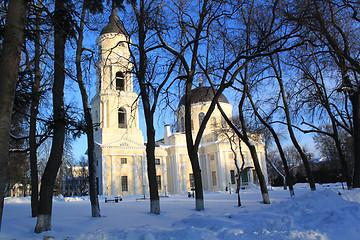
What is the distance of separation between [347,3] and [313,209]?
25.3 feet

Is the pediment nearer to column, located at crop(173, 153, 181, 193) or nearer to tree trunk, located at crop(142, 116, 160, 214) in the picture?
column, located at crop(173, 153, 181, 193)

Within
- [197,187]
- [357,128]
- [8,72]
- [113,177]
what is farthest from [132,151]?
[8,72]

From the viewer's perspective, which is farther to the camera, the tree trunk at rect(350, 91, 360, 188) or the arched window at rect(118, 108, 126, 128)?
the arched window at rect(118, 108, 126, 128)

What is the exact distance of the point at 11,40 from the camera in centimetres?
586

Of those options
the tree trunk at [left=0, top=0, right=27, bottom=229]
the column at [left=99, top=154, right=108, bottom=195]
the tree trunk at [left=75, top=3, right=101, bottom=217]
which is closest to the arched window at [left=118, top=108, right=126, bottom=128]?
the column at [left=99, top=154, right=108, bottom=195]

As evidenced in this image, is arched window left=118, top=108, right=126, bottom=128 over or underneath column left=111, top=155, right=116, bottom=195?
over

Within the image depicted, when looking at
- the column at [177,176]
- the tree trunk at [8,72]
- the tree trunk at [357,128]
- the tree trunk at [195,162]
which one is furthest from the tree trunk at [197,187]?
the column at [177,176]

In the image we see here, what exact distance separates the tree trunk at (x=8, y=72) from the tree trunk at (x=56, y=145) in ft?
5.53

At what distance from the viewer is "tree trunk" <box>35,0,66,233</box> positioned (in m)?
8.16

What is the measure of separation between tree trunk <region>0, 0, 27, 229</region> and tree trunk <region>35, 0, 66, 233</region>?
1686 mm

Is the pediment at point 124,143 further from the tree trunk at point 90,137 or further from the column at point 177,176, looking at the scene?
the tree trunk at point 90,137

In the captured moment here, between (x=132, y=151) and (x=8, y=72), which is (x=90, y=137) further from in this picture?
(x=132, y=151)

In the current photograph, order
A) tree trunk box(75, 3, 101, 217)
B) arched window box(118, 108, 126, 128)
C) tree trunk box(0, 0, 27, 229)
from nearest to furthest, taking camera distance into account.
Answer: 1. tree trunk box(0, 0, 27, 229)
2. tree trunk box(75, 3, 101, 217)
3. arched window box(118, 108, 126, 128)

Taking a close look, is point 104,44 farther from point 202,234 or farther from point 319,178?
point 319,178
